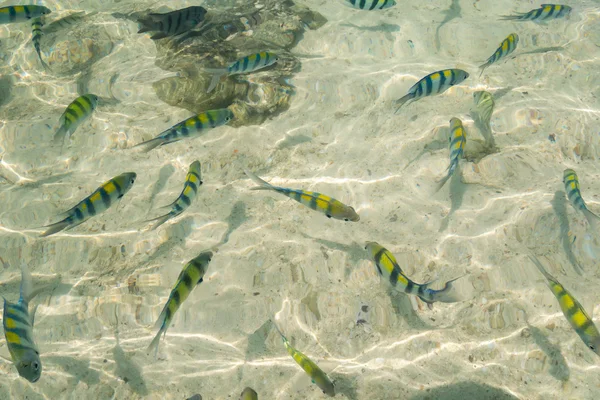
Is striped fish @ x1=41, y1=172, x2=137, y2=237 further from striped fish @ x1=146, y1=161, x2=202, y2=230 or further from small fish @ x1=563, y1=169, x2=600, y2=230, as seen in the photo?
small fish @ x1=563, y1=169, x2=600, y2=230

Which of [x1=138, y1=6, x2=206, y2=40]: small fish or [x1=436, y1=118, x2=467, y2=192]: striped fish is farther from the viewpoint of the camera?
[x1=138, y1=6, x2=206, y2=40]: small fish

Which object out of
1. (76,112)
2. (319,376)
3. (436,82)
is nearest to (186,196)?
(76,112)

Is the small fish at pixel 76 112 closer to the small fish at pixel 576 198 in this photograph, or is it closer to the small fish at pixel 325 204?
the small fish at pixel 325 204

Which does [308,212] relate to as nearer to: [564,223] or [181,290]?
[181,290]

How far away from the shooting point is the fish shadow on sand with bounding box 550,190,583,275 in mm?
Answer: 4243

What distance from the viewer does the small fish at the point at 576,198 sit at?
409 centimetres

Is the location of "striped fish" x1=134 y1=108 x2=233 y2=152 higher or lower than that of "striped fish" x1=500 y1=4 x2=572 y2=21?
lower

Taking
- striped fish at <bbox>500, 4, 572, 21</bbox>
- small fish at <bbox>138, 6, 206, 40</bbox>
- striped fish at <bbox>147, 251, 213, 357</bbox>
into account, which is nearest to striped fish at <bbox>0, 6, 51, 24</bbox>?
small fish at <bbox>138, 6, 206, 40</bbox>

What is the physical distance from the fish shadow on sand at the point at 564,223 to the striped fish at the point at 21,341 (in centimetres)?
503

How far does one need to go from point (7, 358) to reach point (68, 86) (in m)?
4.64

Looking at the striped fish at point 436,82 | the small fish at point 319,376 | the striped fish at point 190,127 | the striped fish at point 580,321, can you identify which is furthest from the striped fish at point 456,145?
the striped fish at point 190,127

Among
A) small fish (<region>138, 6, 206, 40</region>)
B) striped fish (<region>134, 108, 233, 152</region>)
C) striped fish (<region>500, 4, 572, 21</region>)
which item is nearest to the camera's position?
striped fish (<region>134, 108, 233, 152</region>)

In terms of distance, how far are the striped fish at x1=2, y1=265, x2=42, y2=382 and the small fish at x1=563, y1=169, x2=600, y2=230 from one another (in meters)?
5.08

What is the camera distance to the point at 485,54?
22.9ft
